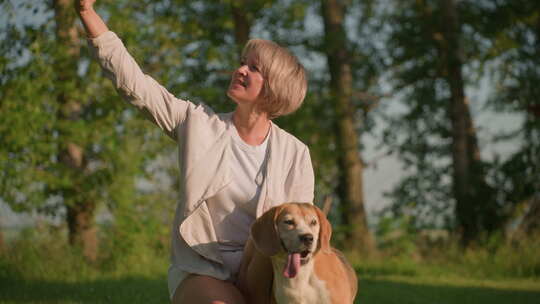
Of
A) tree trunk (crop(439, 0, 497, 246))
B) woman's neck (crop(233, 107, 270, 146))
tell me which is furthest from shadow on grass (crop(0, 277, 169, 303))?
tree trunk (crop(439, 0, 497, 246))

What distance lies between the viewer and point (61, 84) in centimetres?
909

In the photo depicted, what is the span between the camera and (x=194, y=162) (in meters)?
3.40

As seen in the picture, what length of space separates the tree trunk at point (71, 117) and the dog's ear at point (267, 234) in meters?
6.42

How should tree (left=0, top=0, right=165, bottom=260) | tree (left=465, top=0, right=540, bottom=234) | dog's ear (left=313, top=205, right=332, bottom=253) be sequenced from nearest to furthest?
dog's ear (left=313, top=205, right=332, bottom=253) → tree (left=0, top=0, right=165, bottom=260) → tree (left=465, top=0, right=540, bottom=234)

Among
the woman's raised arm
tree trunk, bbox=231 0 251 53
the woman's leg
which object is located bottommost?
the woman's leg

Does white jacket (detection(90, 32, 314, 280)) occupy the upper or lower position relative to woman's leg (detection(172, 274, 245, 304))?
upper

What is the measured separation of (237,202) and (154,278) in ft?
15.9

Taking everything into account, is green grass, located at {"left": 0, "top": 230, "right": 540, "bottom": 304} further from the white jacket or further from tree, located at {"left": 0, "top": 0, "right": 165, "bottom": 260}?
the white jacket

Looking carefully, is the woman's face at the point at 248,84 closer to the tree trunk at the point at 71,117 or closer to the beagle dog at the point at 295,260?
the beagle dog at the point at 295,260

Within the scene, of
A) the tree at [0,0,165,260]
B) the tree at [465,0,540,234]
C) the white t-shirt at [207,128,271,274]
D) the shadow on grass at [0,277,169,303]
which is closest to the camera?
the white t-shirt at [207,128,271,274]

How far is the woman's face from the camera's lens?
11.8ft

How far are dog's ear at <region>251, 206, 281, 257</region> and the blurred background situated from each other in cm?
378

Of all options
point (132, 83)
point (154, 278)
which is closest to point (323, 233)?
point (132, 83)

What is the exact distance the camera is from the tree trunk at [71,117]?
9.14 metres
